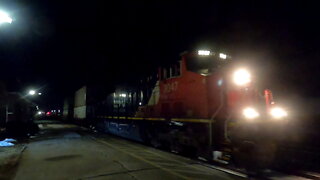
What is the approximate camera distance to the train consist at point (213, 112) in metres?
7.21

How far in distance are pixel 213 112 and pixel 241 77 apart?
58.6 inches

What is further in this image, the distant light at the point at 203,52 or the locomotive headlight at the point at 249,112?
the distant light at the point at 203,52

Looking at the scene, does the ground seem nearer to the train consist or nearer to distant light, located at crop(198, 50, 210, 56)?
the train consist

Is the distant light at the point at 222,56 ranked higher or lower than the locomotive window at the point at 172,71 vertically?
higher

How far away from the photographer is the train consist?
7.21 metres

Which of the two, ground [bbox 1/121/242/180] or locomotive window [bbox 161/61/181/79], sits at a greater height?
locomotive window [bbox 161/61/181/79]

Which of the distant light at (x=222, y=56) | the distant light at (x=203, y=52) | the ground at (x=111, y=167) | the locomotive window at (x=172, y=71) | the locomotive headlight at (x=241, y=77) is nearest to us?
the ground at (x=111, y=167)

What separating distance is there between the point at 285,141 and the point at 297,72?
1343cm

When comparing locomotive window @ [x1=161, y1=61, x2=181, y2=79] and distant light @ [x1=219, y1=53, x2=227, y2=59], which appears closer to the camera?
distant light @ [x1=219, y1=53, x2=227, y2=59]

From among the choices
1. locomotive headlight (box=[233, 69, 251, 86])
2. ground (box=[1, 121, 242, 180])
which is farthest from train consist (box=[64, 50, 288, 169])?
ground (box=[1, 121, 242, 180])

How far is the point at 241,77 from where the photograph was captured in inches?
358

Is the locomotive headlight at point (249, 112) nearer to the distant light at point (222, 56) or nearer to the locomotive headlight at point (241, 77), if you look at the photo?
the locomotive headlight at point (241, 77)

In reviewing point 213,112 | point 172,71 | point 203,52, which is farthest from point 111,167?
point 203,52

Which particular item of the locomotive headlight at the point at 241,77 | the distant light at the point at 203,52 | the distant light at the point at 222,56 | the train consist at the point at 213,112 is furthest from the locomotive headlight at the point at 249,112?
the distant light at the point at 203,52
